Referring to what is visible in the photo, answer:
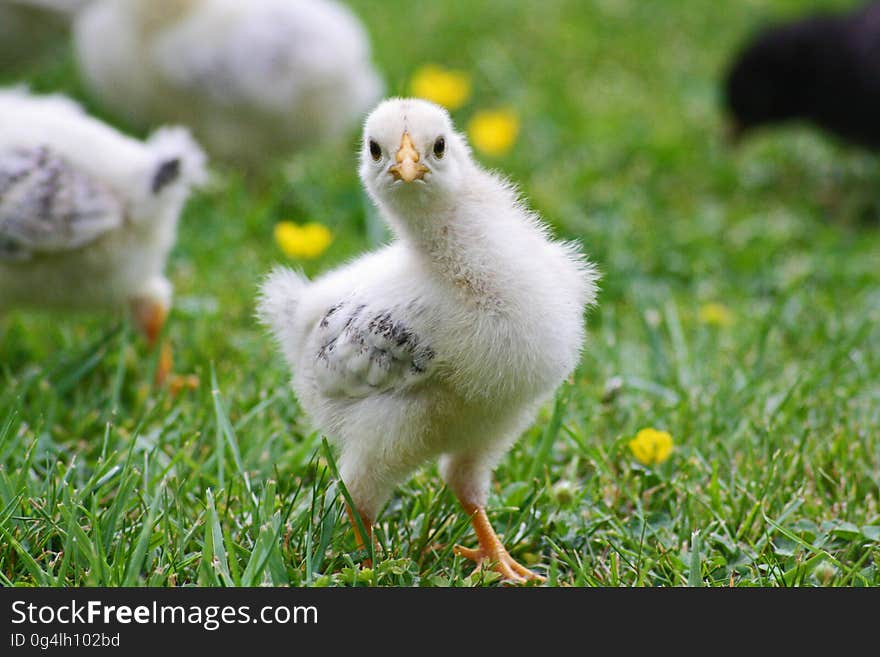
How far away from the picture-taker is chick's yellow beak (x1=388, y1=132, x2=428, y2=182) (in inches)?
72.0

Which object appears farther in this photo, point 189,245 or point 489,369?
point 189,245

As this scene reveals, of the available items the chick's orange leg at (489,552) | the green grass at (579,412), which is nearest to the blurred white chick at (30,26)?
the green grass at (579,412)

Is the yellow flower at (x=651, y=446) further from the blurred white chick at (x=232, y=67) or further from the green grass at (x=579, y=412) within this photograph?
the blurred white chick at (x=232, y=67)

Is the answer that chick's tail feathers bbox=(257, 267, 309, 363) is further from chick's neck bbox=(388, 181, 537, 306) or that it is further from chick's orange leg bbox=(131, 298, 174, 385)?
chick's orange leg bbox=(131, 298, 174, 385)

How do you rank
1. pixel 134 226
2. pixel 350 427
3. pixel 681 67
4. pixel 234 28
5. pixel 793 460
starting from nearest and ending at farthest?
pixel 350 427 → pixel 793 460 → pixel 134 226 → pixel 234 28 → pixel 681 67

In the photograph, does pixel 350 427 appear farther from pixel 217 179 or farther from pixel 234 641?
pixel 217 179

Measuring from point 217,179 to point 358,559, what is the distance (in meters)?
2.82

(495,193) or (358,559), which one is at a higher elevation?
(495,193)

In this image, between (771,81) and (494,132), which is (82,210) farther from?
(771,81)

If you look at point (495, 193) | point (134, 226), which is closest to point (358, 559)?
point (495, 193)

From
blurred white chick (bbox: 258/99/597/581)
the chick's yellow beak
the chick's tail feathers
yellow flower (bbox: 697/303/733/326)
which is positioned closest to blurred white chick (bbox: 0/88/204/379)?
the chick's tail feathers

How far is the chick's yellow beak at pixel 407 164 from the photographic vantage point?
183 centimetres

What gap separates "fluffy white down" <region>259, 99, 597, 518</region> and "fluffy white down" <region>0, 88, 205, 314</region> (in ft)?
3.23

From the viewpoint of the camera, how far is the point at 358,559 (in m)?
2.17
